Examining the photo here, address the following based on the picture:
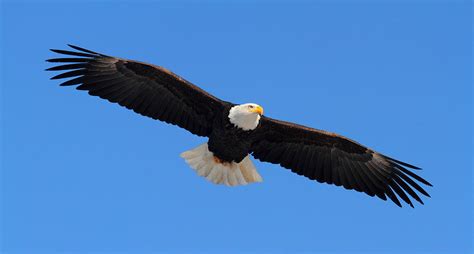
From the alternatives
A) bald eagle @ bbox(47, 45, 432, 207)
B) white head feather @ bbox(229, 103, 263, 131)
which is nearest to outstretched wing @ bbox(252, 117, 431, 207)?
bald eagle @ bbox(47, 45, 432, 207)

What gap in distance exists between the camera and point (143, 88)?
35.9 ft

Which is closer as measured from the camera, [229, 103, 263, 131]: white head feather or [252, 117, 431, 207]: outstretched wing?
[229, 103, 263, 131]: white head feather

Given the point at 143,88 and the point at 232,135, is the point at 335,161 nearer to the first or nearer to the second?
the point at 232,135

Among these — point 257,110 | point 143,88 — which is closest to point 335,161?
point 257,110

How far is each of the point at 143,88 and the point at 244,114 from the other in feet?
4.22

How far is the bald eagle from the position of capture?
10.8m

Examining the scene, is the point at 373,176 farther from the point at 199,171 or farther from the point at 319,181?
the point at 199,171

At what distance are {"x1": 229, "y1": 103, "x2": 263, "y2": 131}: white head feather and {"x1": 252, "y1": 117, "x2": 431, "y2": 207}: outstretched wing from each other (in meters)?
0.60

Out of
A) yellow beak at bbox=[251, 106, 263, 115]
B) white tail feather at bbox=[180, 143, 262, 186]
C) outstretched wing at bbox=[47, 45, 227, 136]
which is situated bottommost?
white tail feather at bbox=[180, 143, 262, 186]

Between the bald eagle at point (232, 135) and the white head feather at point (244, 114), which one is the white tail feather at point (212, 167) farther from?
the white head feather at point (244, 114)

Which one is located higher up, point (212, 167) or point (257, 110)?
point (257, 110)

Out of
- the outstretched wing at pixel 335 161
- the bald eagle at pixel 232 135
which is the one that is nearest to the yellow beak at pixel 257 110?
the bald eagle at pixel 232 135

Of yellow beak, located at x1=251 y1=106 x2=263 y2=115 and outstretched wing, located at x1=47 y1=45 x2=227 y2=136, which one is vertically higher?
outstretched wing, located at x1=47 y1=45 x2=227 y2=136

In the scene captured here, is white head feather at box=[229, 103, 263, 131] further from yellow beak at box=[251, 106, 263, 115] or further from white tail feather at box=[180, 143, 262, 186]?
white tail feather at box=[180, 143, 262, 186]
